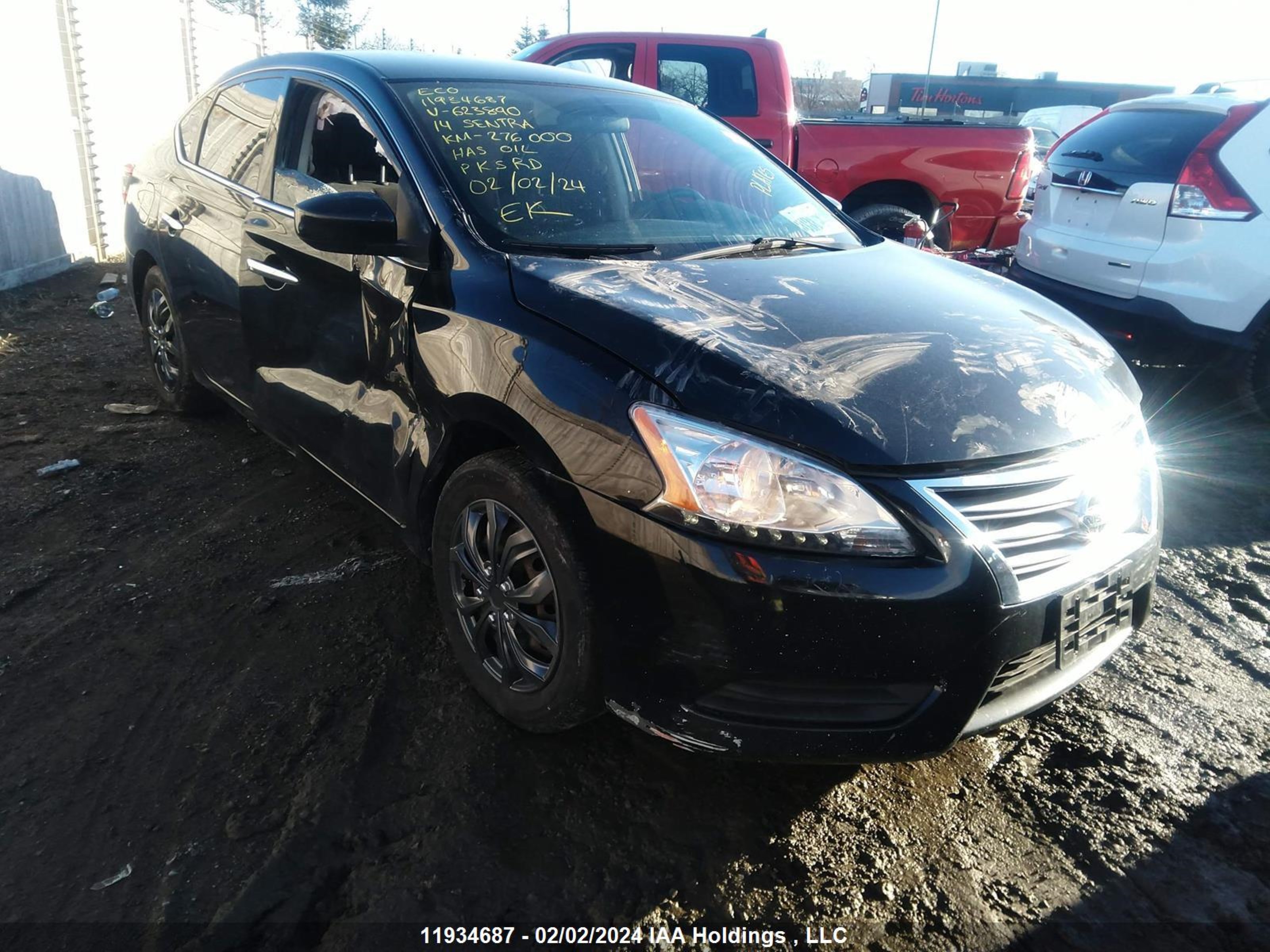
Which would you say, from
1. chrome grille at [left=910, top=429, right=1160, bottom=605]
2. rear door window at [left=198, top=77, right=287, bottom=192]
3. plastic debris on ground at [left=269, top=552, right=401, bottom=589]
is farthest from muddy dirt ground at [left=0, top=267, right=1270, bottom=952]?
rear door window at [left=198, top=77, right=287, bottom=192]

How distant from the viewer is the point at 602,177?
2.95 meters

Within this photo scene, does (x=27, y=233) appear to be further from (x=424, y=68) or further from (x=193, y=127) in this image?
(x=424, y=68)

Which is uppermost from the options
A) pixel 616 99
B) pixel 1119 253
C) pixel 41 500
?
pixel 616 99

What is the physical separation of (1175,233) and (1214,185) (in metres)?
0.28

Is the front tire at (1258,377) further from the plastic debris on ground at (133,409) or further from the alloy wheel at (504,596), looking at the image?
the plastic debris on ground at (133,409)

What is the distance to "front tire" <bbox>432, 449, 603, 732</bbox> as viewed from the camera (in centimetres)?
208

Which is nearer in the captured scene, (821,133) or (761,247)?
(761,247)

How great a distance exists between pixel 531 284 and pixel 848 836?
5.11ft

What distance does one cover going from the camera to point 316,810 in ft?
7.11

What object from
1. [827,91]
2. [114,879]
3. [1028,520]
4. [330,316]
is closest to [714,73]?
[330,316]

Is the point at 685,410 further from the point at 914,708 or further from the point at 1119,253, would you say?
the point at 1119,253

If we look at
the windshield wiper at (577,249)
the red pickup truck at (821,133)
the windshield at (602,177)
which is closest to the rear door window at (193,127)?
the windshield at (602,177)

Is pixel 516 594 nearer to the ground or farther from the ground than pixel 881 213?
nearer to the ground

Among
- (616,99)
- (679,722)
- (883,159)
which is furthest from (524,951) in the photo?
(883,159)
